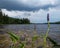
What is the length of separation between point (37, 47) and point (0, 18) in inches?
6823

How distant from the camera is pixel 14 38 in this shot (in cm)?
562

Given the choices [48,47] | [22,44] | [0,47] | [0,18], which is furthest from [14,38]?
[0,18]

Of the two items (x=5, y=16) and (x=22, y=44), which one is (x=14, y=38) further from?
(x=5, y=16)

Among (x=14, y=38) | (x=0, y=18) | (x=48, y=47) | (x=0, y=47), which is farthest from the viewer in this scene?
(x=0, y=18)

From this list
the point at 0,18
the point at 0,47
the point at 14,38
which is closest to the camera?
the point at 14,38

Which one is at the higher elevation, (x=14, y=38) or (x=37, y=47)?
(x=14, y=38)

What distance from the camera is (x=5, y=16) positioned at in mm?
195125

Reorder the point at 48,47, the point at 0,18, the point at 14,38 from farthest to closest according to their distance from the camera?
the point at 0,18 < the point at 48,47 < the point at 14,38

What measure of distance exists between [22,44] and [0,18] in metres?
182

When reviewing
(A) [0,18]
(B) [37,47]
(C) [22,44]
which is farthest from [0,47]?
(A) [0,18]

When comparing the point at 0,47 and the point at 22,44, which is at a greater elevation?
the point at 22,44

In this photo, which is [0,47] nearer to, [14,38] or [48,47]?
[48,47]

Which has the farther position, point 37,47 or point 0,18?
point 0,18

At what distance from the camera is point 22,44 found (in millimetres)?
5707
